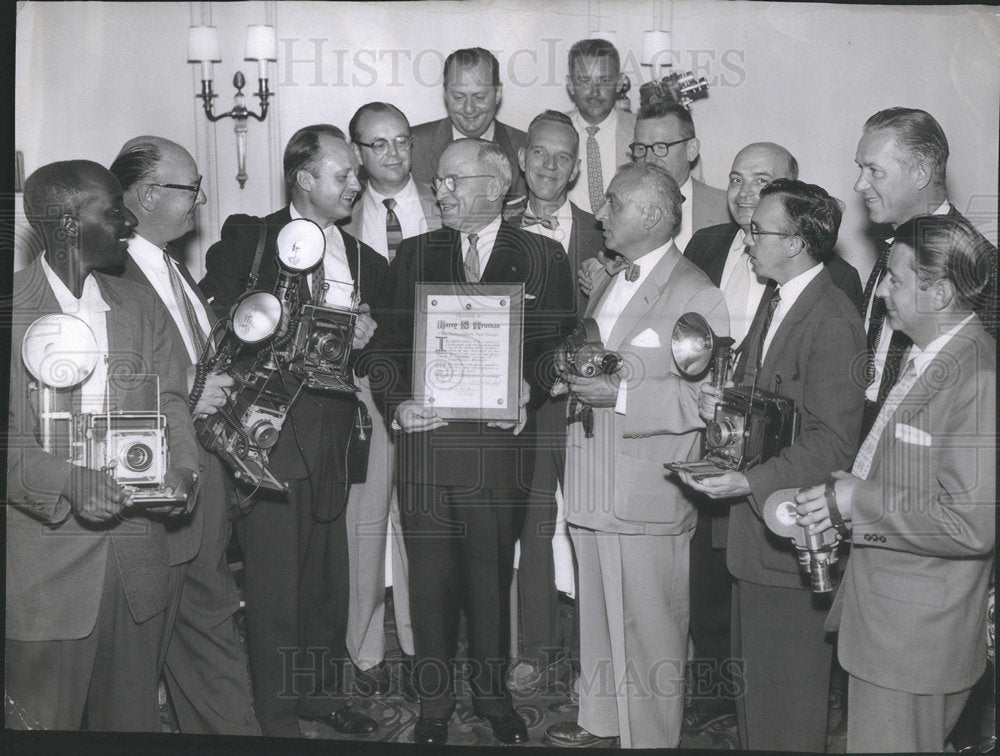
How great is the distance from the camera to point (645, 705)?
322 cm

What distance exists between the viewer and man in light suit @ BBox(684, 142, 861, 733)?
3.23 meters

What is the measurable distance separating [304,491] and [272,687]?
61cm

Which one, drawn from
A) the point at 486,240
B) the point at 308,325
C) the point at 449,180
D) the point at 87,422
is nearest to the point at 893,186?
the point at 486,240

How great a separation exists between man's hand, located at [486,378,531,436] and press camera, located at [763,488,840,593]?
30.4 inches

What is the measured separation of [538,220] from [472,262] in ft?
0.99

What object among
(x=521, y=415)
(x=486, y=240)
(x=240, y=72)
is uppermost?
(x=240, y=72)

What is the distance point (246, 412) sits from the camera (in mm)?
3100

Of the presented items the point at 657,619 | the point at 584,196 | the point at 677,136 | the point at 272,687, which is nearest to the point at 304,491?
the point at 272,687

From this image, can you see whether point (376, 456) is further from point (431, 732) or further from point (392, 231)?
point (431, 732)

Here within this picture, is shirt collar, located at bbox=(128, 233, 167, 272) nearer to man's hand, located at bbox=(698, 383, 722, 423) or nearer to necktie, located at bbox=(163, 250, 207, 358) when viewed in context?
necktie, located at bbox=(163, 250, 207, 358)

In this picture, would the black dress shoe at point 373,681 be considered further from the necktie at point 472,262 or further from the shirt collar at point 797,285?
the shirt collar at point 797,285

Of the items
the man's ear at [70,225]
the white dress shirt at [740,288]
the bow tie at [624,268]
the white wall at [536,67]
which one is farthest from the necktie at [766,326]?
the man's ear at [70,225]

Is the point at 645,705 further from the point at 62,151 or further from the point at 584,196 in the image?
the point at 62,151

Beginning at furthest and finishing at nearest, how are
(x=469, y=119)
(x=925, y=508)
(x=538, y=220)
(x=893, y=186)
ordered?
(x=469, y=119) → (x=538, y=220) → (x=893, y=186) → (x=925, y=508)
